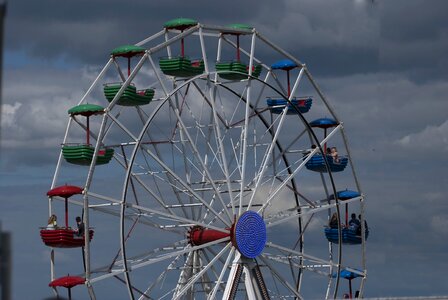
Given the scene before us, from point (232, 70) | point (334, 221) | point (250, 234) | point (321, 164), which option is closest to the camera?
point (250, 234)

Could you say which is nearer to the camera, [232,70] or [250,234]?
[250,234]

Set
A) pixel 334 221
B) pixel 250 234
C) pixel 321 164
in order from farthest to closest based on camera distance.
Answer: pixel 334 221
pixel 321 164
pixel 250 234

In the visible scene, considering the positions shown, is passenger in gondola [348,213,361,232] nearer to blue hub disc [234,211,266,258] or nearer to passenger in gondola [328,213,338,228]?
passenger in gondola [328,213,338,228]

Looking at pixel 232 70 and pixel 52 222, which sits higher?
pixel 232 70

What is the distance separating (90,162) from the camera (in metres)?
30.6

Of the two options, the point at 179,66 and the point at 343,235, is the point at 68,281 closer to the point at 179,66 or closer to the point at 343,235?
the point at 179,66

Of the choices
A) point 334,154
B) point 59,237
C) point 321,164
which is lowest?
point 59,237

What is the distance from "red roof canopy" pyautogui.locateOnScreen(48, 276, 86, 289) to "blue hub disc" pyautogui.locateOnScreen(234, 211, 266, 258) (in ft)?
15.8

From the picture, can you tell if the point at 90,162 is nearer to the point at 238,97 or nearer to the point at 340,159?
the point at 238,97

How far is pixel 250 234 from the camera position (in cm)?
3167

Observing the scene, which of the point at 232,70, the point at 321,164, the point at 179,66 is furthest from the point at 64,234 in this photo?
the point at 321,164

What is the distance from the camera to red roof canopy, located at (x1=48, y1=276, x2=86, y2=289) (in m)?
29.3

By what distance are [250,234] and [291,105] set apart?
5524 mm

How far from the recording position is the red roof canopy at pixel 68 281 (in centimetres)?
2931
